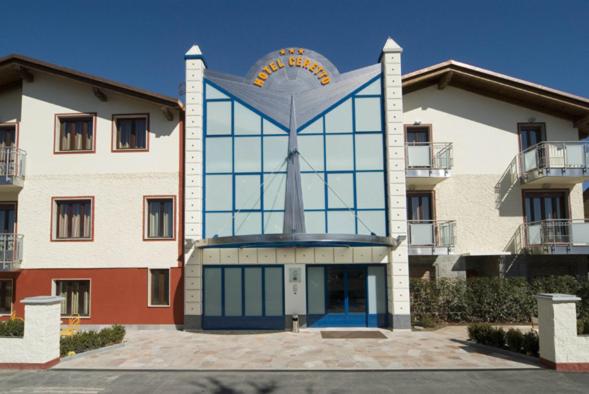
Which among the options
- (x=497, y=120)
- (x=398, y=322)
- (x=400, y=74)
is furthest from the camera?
(x=497, y=120)

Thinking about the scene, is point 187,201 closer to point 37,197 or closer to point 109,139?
point 109,139

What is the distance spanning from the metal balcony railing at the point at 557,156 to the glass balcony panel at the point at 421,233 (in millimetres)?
5176

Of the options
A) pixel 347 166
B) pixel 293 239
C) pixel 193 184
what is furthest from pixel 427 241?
pixel 193 184

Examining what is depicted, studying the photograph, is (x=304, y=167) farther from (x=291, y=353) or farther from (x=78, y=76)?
(x=78, y=76)

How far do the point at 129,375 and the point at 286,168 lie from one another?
9500mm

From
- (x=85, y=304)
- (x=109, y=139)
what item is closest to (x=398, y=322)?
(x=85, y=304)

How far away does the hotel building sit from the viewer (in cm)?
1786

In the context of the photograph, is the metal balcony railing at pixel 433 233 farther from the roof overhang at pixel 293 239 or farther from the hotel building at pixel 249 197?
the roof overhang at pixel 293 239

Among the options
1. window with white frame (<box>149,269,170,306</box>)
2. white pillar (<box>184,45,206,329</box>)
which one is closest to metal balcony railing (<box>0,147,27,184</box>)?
window with white frame (<box>149,269,170,306</box>)

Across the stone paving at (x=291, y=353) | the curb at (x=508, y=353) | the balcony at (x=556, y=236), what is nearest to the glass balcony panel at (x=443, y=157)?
the balcony at (x=556, y=236)

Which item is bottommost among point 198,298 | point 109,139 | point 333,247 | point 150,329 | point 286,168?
point 150,329

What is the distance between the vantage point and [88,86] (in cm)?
1914

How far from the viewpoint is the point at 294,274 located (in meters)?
18.0

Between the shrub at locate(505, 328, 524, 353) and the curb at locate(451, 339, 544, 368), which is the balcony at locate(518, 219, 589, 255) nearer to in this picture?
the curb at locate(451, 339, 544, 368)
